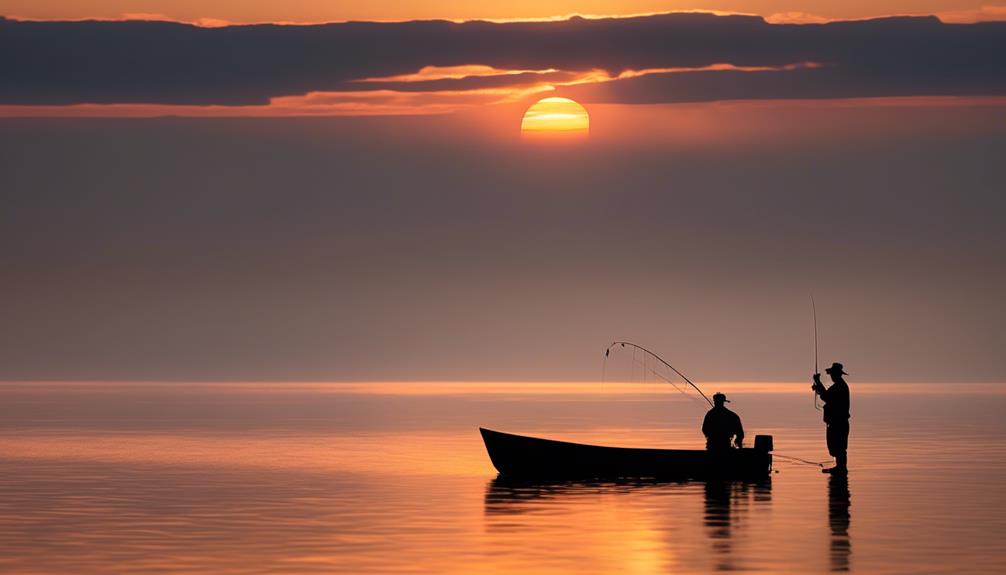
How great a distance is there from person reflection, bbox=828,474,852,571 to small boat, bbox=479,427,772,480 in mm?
1842

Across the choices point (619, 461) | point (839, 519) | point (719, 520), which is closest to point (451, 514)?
point (719, 520)

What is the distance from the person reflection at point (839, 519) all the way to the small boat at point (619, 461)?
1842mm

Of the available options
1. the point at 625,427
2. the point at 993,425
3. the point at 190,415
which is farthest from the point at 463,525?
Result: the point at 190,415

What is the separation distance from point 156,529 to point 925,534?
13.1m

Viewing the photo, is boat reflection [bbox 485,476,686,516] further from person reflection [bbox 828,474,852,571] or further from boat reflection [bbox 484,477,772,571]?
person reflection [bbox 828,474,852,571]

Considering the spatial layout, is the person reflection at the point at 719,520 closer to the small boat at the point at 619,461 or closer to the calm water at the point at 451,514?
the calm water at the point at 451,514

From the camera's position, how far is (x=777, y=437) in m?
72.1

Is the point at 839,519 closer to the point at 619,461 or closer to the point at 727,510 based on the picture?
the point at 727,510

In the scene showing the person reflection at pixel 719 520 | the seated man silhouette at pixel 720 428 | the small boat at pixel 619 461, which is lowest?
the person reflection at pixel 719 520

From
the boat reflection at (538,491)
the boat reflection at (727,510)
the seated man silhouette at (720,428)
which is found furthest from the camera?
the seated man silhouette at (720,428)

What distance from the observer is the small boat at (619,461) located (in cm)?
4153

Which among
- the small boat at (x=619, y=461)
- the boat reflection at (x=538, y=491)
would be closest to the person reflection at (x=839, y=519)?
the small boat at (x=619, y=461)

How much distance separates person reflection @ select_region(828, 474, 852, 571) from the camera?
2653 cm

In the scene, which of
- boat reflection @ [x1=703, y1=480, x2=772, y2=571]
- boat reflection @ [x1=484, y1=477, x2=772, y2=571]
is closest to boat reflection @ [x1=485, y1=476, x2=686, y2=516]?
boat reflection @ [x1=484, y1=477, x2=772, y2=571]
